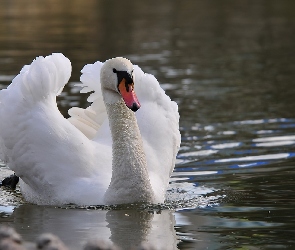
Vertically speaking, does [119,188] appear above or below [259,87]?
below

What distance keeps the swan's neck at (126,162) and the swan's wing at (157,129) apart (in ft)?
1.07

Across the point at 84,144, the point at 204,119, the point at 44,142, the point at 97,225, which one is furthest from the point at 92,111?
the point at 204,119

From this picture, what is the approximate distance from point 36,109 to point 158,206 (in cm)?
165

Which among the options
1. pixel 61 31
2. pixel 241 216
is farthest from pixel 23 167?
pixel 61 31

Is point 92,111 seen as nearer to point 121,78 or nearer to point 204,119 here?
point 121,78

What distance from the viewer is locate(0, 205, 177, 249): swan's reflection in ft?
27.5

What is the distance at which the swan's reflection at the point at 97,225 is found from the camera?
8375 mm

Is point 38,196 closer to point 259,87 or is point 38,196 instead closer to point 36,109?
point 36,109

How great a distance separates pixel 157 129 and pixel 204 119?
4749mm

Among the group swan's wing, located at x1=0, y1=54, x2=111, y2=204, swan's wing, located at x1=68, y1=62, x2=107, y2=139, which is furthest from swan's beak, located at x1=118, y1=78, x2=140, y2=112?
swan's wing, located at x1=68, y1=62, x2=107, y2=139

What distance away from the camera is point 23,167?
995 centimetres

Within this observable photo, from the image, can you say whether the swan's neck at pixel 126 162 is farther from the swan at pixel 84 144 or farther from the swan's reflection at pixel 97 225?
the swan's reflection at pixel 97 225

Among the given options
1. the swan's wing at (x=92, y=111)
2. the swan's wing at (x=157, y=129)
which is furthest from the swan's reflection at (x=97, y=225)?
the swan's wing at (x=92, y=111)

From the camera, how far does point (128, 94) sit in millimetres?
9422
